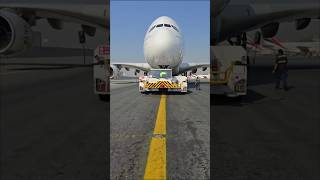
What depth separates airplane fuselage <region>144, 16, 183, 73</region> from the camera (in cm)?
1441

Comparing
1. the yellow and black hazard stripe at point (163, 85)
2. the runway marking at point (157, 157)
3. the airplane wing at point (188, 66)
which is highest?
the airplane wing at point (188, 66)

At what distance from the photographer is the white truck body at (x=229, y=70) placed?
6.11 m

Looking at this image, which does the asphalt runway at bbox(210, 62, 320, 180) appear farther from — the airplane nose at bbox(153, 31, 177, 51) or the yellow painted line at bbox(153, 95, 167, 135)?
the airplane nose at bbox(153, 31, 177, 51)

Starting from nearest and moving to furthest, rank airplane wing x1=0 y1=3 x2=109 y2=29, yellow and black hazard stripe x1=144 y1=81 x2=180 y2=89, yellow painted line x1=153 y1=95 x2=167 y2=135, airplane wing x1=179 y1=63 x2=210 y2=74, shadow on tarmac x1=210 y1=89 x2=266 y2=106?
yellow painted line x1=153 y1=95 x2=167 y2=135
shadow on tarmac x1=210 y1=89 x2=266 y2=106
airplane wing x1=0 y1=3 x2=109 y2=29
yellow and black hazard stripe x1=144 y1=81 x2=180 y2=89
airplane wing x1=179 y1=63 x2=210 y2=74

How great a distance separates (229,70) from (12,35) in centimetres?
538

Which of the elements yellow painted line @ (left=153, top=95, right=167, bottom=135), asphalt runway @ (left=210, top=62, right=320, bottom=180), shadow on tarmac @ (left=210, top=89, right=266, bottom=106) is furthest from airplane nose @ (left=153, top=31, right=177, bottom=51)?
yellow painted line @ (left=153, top=95, right=167, bottom=135)

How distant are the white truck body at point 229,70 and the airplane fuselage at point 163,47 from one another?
288 inches

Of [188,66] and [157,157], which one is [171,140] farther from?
[188,66]

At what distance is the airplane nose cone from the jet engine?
7320 mm

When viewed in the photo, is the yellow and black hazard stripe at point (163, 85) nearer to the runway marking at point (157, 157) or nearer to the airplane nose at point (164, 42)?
the airplane nose at point (164, 42)

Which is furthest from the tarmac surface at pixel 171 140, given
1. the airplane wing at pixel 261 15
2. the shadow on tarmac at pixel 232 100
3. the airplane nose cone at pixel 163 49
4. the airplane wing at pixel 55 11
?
the airplane nose cone at pixel 163 49

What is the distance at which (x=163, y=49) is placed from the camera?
14367 millimetres

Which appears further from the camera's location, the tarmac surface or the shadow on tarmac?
the shadow on tarmac

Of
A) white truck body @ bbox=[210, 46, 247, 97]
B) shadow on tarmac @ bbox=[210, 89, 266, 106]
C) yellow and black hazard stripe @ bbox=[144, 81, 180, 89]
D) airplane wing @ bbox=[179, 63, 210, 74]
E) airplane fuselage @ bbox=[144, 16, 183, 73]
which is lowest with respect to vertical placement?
shadow on tarmac @ bbox=[210, 89, 266, 106]
